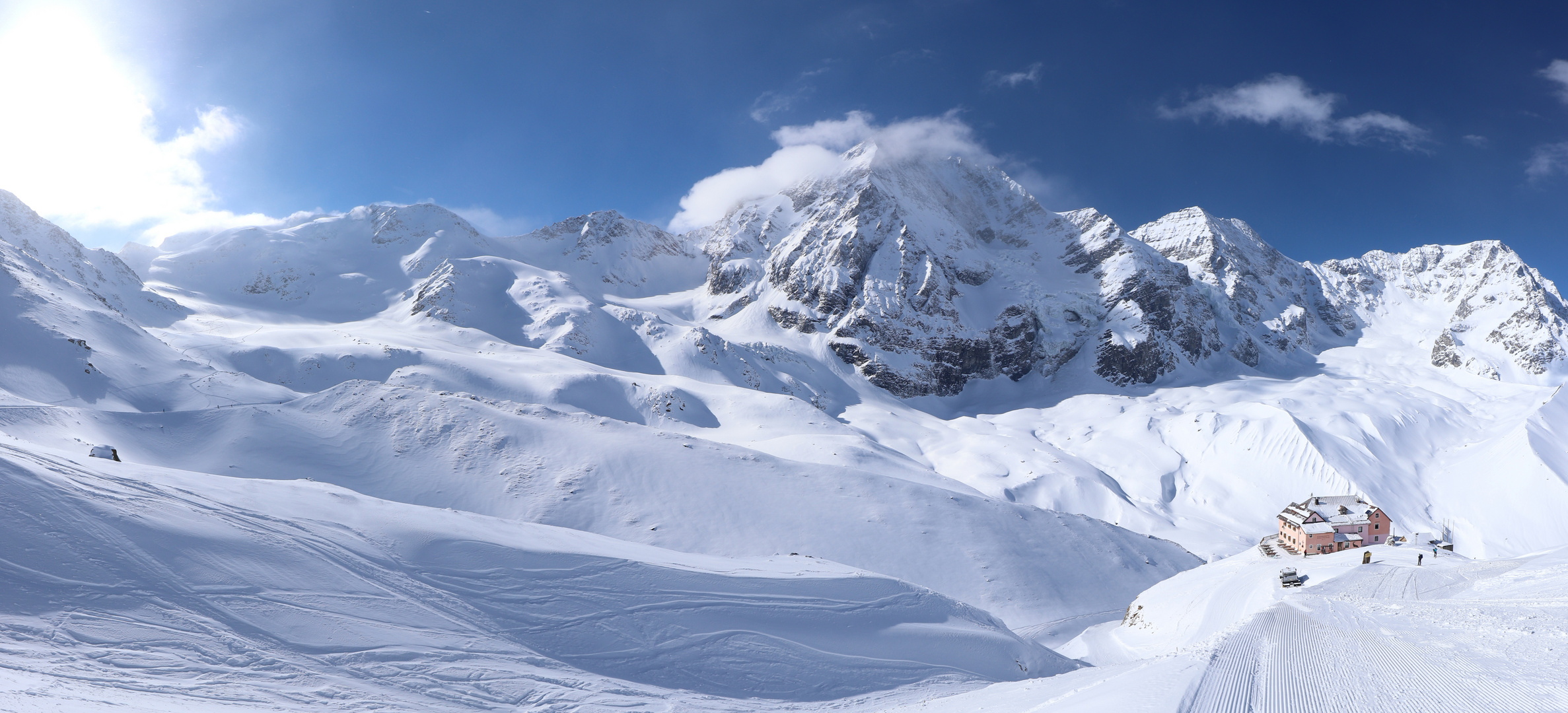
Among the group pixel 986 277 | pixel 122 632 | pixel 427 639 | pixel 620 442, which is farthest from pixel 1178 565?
pixel 986 277

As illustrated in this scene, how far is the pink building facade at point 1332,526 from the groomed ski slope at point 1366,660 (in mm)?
14935

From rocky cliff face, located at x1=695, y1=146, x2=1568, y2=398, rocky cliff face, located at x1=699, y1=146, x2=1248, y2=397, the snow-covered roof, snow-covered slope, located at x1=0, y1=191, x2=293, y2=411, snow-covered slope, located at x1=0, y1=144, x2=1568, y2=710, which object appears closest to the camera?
snow-covered slope, located at x1=0, y1=144, x2=1568, y2=710

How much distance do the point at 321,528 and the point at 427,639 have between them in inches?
205

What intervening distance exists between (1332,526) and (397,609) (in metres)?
48.3

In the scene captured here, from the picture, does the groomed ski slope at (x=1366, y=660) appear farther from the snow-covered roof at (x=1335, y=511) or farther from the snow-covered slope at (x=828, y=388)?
the snow-covered roof at (x=1335, y=511)

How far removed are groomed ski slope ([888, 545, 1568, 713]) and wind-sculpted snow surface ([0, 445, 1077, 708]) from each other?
380 cm

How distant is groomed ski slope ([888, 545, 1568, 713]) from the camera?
10.7 m

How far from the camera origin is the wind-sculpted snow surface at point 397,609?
1077 cm

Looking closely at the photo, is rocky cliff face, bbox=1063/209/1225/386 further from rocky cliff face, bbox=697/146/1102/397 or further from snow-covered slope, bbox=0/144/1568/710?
rocky cliff face, bbox=697/146/1102/397

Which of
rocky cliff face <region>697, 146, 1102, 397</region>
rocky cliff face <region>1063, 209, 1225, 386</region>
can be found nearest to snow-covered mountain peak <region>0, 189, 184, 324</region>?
rocky cliff face <region>697, 146, 1102, 397</region>

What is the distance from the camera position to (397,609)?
1383 cm

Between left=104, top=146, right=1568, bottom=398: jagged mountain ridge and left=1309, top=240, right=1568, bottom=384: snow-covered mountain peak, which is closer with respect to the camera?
left=104, top=146, right=1568, bottom=398: jagged mountain ridge

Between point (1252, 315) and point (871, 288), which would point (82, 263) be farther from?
point (1252, 315)

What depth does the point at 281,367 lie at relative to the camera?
6606cm
